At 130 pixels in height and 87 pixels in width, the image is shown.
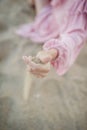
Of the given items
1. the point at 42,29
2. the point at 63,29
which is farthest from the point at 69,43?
the point at 42,29

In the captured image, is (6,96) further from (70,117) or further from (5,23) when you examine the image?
(5,23)

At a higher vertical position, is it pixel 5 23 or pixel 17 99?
pixel 5 23

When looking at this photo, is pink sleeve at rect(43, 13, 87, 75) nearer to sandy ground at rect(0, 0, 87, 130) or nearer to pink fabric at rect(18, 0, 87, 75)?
pink fabric at rect(18, 0, 87, 75)

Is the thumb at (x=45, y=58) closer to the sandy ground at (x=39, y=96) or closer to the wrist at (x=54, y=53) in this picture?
the wrist at (x=54, y=53)

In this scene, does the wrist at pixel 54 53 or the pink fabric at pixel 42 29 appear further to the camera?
the pink fabric at pixel 42 29

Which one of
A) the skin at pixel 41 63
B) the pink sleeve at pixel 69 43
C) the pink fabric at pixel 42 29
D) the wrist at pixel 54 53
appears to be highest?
the pink fabric at pixel 42 29

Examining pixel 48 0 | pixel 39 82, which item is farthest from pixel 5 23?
pixel 39 82

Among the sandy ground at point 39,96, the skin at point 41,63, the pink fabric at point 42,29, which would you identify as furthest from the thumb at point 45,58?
the pink fabric at point 42,29
